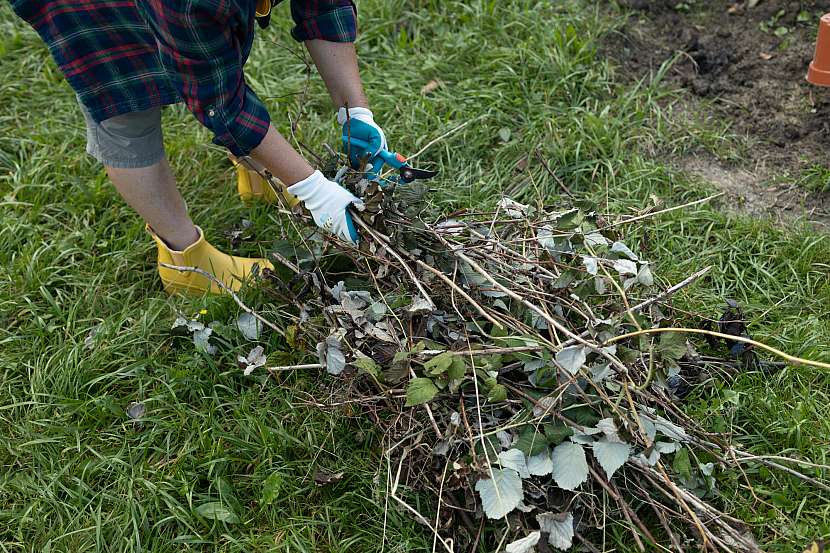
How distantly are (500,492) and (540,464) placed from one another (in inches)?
5.0

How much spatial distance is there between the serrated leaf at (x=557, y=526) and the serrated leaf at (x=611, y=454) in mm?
136

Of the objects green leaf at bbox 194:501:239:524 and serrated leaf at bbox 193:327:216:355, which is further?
serrated leaf at bbox 193:327:216:355

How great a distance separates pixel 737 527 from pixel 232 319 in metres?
1.52

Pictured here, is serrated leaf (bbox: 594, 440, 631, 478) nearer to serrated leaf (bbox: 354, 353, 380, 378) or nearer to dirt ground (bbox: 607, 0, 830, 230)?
serrated leaf (bbox: 354, 353, 380, 378)

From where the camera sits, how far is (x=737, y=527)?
67.7 inches

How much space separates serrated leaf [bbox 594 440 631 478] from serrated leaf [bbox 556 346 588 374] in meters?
0.18

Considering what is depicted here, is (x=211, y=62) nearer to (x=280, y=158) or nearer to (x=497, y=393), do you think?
(x=280, y=158)

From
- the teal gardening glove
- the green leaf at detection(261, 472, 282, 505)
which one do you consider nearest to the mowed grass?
the green leaf at detection(261, 472, 282, 505)

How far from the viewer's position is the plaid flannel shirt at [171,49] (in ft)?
5.50

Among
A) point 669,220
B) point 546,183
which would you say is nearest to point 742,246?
point 669,220

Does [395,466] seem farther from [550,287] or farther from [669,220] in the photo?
[669,220]

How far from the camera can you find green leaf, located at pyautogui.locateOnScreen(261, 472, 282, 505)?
6.19 feet

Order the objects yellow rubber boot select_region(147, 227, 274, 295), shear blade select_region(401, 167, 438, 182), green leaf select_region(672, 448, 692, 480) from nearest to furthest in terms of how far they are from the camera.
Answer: green leaf select_region(672, 448, 692, 480), shear blade select_region(401, 167, 438, 182), yellow rubber boot select_region(147, 227, 274, 295)

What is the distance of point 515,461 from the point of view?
1.69 m
